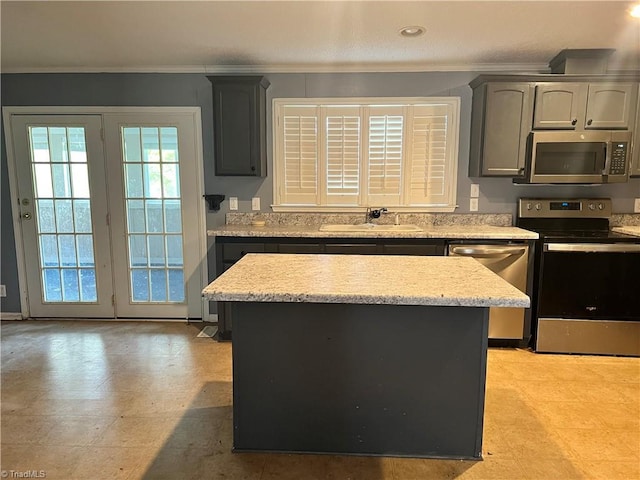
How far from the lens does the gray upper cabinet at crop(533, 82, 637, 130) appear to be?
3.25 m

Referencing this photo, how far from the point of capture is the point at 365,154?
3760 millimetres

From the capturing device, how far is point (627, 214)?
3.67 meters

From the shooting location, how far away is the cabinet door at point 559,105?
326 cm

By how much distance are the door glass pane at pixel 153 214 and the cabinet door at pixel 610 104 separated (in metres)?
3.44

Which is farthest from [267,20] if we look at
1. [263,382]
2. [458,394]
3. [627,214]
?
[627,214]

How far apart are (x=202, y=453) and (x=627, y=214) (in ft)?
12.6

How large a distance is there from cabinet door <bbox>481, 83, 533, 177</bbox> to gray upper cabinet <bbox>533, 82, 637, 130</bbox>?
0.11 metres

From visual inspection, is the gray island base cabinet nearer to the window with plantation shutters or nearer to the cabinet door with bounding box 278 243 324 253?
the cabinet door with bounding box 278 243 324 253

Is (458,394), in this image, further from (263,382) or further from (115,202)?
(115,202)

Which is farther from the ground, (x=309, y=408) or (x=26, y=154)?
(x=26, y=154)

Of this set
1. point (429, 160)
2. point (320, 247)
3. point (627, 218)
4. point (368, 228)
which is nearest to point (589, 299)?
point (627, 218)

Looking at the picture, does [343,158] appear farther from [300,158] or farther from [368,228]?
[368,228]

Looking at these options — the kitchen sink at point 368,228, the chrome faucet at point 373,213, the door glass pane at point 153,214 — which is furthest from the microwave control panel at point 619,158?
the door glass pane at point 153,214

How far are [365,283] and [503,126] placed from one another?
230 cm
